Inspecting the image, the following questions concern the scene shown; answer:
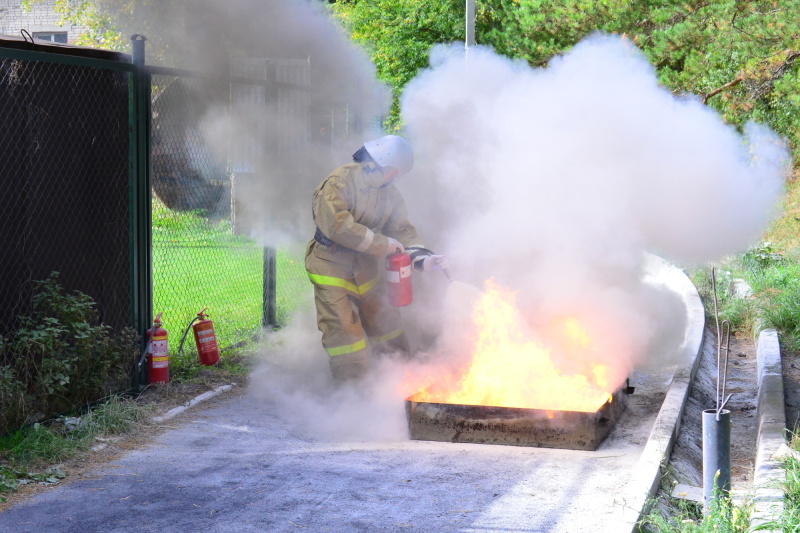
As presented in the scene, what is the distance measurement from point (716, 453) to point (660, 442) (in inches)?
44.2

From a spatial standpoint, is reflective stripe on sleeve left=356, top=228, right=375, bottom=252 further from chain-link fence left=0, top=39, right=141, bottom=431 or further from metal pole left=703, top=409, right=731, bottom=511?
metal pole left=703, top=409, right=731, bottom=511

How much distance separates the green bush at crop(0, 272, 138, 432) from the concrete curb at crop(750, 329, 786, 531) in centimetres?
390

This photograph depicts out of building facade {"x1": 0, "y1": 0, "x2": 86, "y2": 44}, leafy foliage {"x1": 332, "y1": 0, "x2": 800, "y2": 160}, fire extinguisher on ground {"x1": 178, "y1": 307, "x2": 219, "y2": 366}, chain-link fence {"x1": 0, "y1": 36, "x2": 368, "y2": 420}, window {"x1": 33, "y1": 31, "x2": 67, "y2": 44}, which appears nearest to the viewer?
chain-link fence {"x1": 0, "y1": 36, "x2": 368, "y2": 420}

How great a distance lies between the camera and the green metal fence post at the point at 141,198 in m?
6.18

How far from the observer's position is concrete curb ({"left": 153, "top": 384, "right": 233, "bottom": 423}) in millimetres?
5926

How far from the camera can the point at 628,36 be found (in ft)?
55.5

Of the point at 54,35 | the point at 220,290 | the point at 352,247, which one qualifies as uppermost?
the point at 54,35

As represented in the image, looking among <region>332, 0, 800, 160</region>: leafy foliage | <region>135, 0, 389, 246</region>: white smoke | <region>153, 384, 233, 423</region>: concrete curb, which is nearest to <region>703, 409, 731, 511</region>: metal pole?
<region>153, 384, 233, 423</region>: concrete curb

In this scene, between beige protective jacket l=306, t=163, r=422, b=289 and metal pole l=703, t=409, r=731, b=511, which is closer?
metal pole l=703, t=409, r=731, b=511

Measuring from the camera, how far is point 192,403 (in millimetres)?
6289

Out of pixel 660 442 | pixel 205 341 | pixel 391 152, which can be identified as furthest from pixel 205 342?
pixel 660 442

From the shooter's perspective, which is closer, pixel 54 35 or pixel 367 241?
pixel 367 241

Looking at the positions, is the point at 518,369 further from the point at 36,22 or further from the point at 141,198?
the point at 36,22

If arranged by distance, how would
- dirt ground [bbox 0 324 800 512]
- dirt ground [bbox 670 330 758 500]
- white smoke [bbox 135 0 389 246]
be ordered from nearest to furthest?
dirt ground [bbox 0 324 800 512] → dirt ground [bbox 670 330 758 500] → white smoke [bbox 135 0 389 246]
